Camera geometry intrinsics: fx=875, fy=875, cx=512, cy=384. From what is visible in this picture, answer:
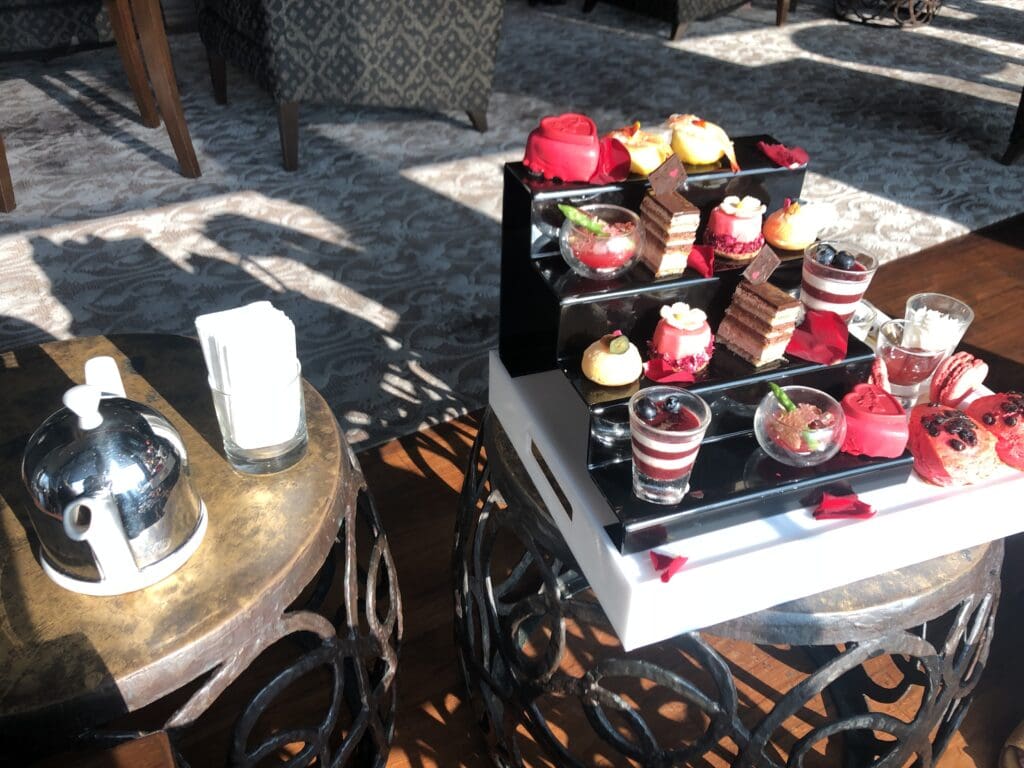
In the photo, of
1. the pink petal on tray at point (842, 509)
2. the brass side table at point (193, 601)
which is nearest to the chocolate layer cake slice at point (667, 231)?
the pink petal on tray at point (842, 509)

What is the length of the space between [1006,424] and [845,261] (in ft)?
0.85

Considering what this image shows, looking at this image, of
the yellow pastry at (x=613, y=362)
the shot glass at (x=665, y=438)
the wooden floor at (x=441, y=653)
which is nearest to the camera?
the shot glass at (x=665, y=438)

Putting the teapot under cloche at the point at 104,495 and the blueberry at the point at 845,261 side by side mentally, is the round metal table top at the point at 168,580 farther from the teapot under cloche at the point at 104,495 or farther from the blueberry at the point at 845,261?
the blueberry at the point at 845,261

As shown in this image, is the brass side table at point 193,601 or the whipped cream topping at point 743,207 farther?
the whipped cream topping at point 743,207

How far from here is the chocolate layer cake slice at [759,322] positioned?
979 millimetres

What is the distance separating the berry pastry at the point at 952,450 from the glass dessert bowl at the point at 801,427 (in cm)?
10

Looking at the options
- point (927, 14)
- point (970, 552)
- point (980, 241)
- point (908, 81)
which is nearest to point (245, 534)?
point (970, 552)

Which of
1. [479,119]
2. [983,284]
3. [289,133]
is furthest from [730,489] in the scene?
[479,119]

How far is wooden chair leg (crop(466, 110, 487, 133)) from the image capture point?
11.0ft

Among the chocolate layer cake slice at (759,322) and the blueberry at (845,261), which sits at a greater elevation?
the blueberry at (845,261)

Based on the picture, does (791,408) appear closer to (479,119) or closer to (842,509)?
(842,509)

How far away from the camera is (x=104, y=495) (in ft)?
2.60

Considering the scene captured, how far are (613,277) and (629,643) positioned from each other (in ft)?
1.41

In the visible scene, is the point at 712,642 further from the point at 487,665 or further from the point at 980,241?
the point at 980,241
